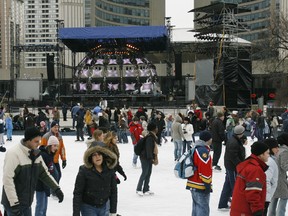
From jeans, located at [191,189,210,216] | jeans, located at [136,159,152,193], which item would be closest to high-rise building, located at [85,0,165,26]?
jeans, located at [136,159,152,193]

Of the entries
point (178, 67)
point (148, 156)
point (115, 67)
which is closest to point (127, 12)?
point (115, 67)

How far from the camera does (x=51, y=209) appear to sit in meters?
7.39

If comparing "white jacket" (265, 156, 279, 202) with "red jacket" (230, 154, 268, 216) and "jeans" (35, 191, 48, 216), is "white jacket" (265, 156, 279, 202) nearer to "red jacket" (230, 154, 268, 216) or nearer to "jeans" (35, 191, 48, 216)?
"red jacket" (230, 154, 268, 216)

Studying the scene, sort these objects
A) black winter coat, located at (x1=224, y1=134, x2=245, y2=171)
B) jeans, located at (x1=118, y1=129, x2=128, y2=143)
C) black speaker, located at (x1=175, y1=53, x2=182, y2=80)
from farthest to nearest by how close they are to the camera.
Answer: black speaker, located at (x1=175, y1=53, x2=182, y2=80), jeans, located at (x1=118, y1=129, x2=128, y2=143), black winter coat, located at (x1=224, y1=134, x2=245, y2=171)

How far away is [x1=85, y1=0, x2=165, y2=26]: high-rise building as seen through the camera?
90875 mm

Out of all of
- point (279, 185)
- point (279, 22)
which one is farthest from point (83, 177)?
point (279, 22)

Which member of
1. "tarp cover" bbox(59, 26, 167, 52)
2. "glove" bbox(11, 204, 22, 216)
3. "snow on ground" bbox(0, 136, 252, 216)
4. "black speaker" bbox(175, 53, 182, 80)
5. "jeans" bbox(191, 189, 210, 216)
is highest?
"tarp cover" bbox(59, 26, 167, 52)

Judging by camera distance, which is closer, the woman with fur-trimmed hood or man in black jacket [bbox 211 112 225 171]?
the woman with fur-trimmed hood

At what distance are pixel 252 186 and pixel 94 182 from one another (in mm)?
1389

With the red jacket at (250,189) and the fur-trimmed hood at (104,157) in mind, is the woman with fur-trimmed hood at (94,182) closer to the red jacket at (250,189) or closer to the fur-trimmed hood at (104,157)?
the fur-trimmed hood at (104,157)

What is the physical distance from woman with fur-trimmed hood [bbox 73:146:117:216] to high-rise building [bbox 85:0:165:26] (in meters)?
86.8

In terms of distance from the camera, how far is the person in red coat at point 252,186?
4176mm

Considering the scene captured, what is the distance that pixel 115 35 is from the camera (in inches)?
1543

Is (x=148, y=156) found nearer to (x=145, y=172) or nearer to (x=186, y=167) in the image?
(x=145, y=172)
